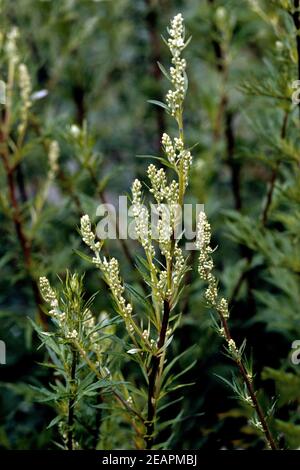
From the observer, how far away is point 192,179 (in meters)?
1.50

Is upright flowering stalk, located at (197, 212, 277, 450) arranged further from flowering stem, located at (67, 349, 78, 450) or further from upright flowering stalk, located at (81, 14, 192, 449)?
flowering stem, located at (67, 349, 78, 450)

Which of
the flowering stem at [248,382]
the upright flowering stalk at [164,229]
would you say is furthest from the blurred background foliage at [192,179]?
the flowering stem at [248,382]

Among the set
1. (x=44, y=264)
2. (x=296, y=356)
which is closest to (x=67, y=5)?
(x=44, y=264)

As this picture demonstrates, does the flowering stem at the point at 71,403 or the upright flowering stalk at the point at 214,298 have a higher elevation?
the upright flowering stalk at the point at 214,298

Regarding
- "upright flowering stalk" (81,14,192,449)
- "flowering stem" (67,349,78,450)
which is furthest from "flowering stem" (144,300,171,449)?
"flowering stem" (67,349,78,450)

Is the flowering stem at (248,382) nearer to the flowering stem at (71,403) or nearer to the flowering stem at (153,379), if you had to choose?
the flowering stem at (153,379)

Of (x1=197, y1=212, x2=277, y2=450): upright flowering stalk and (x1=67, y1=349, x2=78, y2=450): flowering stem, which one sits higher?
(x1=197, y1=212, x2=277, y2=450): upright flowering stalk

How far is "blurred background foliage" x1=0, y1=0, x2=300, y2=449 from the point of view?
1275mm

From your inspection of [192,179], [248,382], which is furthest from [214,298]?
[192,179]

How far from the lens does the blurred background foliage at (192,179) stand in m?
1.28

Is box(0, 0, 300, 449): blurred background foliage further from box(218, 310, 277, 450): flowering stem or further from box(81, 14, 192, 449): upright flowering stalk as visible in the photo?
box(218, 310, 277, 450): flowering stem

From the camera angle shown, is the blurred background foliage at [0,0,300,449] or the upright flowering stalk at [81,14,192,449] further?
the blurred background foliage at [0,0,300,449]

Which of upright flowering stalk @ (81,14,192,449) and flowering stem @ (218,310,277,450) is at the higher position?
upright flowering stalk @ (81,14,192,449)

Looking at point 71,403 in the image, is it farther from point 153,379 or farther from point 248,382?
point 248,382
